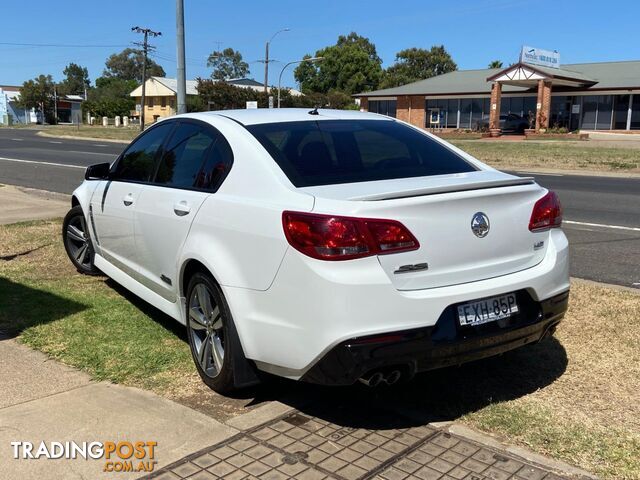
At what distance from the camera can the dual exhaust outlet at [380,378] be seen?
3.25m

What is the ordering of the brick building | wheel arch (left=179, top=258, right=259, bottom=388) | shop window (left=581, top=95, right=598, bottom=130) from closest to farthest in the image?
wheel arch (left=179, top=258, right=259, bottom=388) → the brick building → shop window (left=581, top=95, right=598, bottom=130)

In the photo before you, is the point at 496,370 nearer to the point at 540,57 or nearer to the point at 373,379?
the point at 373,379

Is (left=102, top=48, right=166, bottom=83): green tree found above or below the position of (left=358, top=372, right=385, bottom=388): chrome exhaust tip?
above

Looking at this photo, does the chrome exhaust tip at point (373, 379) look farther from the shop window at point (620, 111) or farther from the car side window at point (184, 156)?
the shop window at point (620, 111)

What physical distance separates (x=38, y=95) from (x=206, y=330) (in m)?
102

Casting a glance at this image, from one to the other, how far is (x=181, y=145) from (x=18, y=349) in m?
1.84

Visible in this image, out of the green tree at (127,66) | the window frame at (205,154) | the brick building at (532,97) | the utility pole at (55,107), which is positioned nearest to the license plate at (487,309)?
the window frame at (205,154)

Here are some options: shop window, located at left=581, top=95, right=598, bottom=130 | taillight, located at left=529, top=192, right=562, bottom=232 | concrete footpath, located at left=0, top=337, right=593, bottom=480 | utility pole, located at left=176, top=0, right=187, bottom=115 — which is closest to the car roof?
taillight, located at left=529, top=192, right=562, bottom=232

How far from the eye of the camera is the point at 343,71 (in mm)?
103000

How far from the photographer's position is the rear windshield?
371cm

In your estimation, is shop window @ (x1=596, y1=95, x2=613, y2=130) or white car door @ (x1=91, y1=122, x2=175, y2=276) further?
shop window @ (x1=596, y1=95, x2=613, y2=130)

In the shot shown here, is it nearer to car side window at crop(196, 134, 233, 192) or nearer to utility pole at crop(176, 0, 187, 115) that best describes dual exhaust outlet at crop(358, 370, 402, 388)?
car side window at crop(196, 134, 233, 192)

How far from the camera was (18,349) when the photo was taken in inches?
180

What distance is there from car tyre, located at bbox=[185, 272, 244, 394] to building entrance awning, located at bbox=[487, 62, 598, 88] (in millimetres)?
42068
